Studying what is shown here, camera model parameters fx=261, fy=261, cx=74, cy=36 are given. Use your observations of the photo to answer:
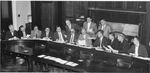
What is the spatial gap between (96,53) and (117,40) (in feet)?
3.87

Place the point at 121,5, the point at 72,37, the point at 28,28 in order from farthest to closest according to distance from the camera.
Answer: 1. the point at 28,28
2. the point at 121,5
3. the point at 72,37

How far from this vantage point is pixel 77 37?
768 cm

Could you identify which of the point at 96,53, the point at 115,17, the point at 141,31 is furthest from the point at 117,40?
the point at 115,17

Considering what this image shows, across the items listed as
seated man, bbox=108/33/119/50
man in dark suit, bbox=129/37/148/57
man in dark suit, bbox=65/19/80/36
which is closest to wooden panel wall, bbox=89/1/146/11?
man in dark suit, bbox=65/19/80/36

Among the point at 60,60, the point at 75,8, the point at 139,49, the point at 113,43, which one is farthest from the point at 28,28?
the point at 139,49

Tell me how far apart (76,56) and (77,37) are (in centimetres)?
170

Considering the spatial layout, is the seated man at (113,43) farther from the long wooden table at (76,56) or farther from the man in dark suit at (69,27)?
the man in dark suit at (69,27)

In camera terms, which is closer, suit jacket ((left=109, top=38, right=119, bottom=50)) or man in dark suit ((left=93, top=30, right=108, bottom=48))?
suit jacket ((left=109, top=38, right=119, bottom=50))

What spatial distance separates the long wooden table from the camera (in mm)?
5180

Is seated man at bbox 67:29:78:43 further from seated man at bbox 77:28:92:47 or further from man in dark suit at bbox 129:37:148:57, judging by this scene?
man in dark suit at bbox 129:37:148:57

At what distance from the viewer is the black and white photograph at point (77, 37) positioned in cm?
552

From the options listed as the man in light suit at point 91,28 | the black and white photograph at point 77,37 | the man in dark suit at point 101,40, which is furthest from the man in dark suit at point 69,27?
the man in dark suit at point 101,40

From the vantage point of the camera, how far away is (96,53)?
233 inches

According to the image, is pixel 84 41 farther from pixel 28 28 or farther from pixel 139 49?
pixel 28 28
